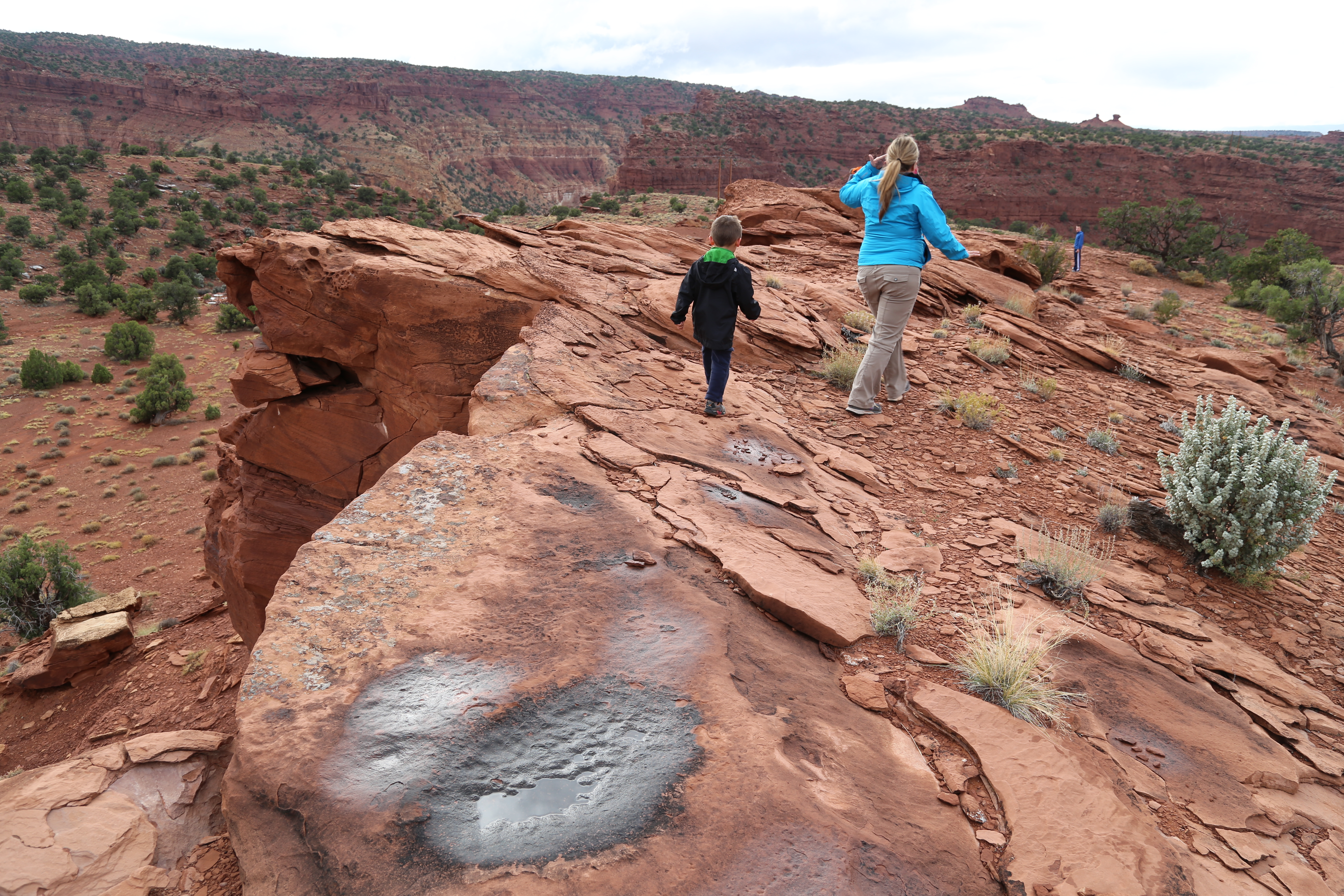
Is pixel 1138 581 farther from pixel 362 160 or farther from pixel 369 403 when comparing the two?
pixel 362 160

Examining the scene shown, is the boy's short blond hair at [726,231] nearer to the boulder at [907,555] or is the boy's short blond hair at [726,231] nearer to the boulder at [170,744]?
the boulder at [907,555]

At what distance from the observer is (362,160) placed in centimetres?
6338

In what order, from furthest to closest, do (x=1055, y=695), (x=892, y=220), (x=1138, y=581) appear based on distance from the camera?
(x=892, y=220) < (x=1138, y=581) < (x=1055, y=695)

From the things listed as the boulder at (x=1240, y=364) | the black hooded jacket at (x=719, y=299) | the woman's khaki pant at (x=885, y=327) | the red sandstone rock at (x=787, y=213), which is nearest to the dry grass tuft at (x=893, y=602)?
the black hooded jacket at (x=719, y=299)

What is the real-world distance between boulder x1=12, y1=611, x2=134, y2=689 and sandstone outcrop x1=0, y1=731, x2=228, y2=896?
6.72 m

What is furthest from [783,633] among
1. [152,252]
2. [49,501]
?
[152,252]

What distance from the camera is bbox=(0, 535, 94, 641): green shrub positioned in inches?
412

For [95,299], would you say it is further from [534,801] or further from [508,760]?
[534,801]

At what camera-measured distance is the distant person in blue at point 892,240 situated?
5395 millimetres

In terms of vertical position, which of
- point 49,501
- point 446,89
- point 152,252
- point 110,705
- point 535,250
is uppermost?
point 446,89

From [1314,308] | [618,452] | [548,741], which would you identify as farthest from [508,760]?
[1314,308]

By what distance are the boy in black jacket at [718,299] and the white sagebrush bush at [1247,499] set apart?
3552 millimetres

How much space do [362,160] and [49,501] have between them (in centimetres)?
5935

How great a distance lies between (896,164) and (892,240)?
644 millimetres
